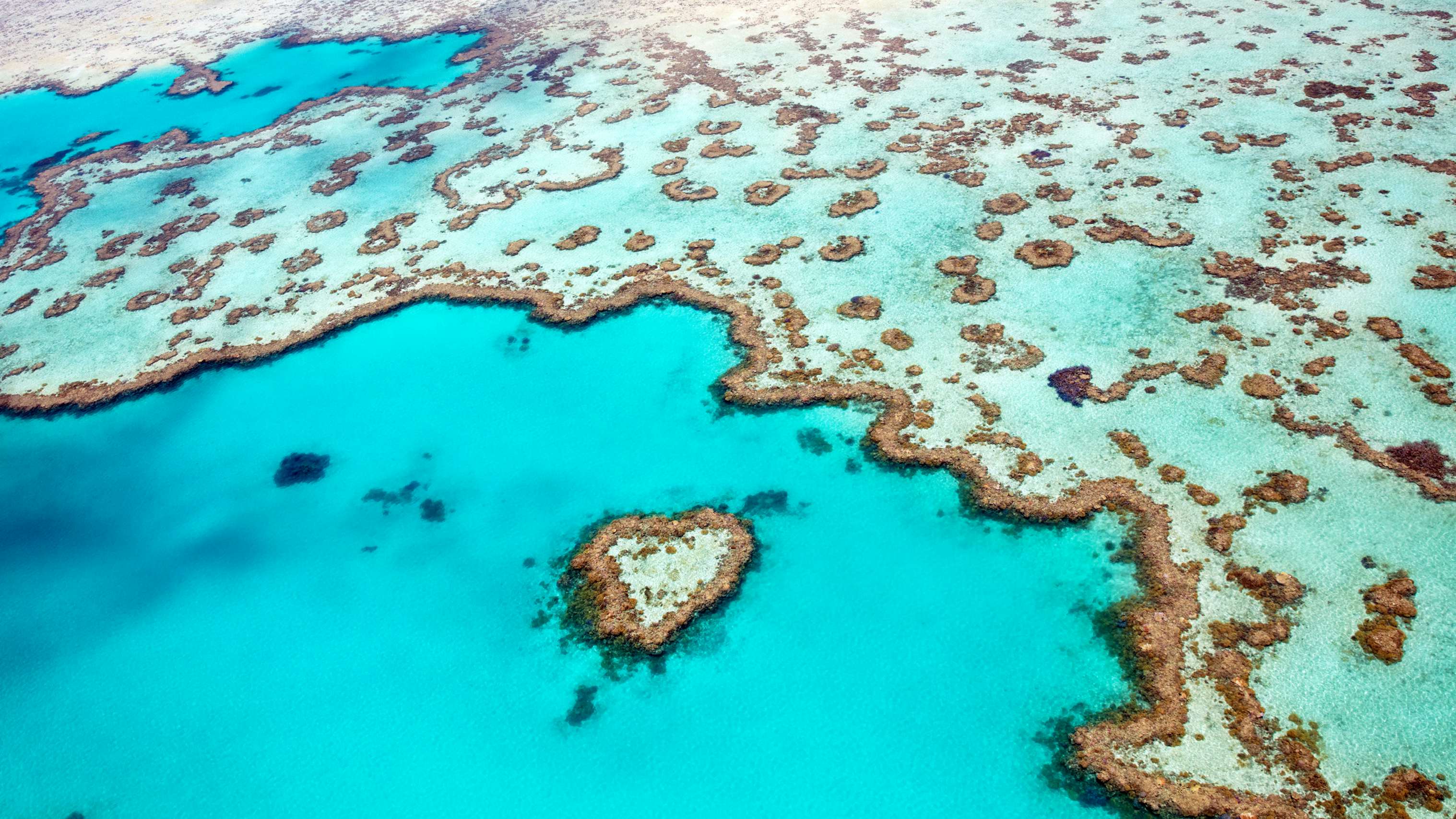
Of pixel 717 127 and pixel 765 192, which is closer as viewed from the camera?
pixel 765 192

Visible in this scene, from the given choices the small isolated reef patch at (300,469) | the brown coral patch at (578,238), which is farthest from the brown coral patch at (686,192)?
the small isolated reef patch at (300,469)

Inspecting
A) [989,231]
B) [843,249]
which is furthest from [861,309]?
[989,231]

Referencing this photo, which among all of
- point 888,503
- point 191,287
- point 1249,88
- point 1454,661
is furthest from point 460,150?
point 1454,661

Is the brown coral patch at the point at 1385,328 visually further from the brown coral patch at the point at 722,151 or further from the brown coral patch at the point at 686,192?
the brown coral patch at the point at 722,151

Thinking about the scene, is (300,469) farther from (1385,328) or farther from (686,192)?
(1385,328)

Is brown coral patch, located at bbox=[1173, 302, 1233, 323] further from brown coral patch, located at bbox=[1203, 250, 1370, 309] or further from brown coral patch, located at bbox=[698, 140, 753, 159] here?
brown coral patch, located at bbox=[698, 140, 753, 159]

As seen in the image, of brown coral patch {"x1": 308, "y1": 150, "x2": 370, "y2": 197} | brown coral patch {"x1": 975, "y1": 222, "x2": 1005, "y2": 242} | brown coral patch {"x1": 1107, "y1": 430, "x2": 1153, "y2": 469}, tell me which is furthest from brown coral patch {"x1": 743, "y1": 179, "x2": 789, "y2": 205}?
brown coral patch {"x1": 308, "y1": 150, "x2": 370, "y2": 197}
